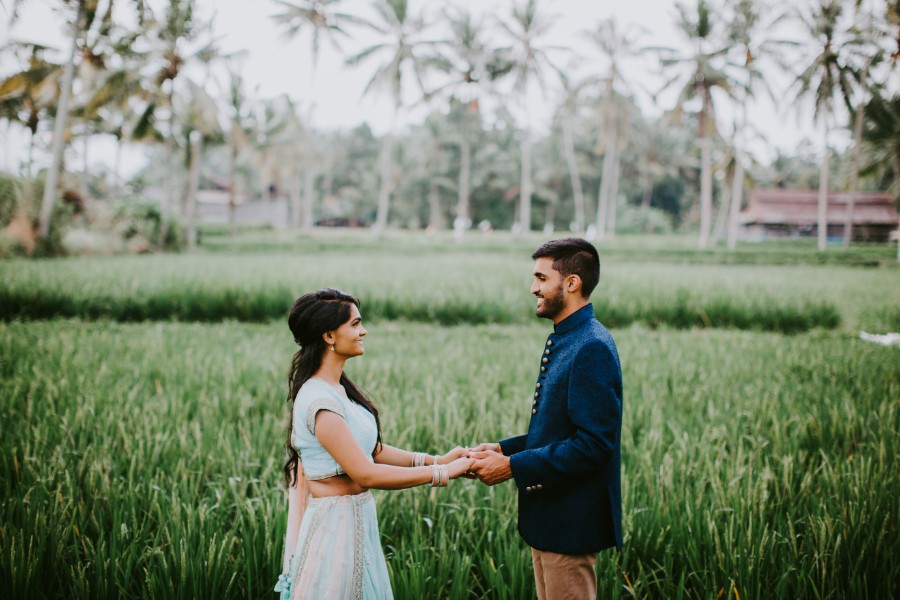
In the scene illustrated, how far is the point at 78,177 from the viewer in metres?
23.2

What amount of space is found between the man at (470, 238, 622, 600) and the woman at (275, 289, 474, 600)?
0.19 m

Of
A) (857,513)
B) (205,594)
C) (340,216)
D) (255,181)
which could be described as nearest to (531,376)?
(857,513)

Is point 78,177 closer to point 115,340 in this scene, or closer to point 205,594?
point 115,340

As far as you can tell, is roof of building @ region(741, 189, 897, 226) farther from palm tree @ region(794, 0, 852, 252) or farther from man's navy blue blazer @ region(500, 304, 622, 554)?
man's navy blue blazer @ region(500, 304, 622, 554)

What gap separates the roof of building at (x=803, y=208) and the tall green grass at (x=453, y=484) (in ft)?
71.3

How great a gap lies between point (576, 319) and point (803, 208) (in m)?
32.5

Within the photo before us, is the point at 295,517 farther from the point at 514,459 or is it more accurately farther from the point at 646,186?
the point at 646,186

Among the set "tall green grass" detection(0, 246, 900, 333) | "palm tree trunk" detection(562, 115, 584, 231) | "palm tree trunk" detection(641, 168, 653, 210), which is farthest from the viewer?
"palm tree trunk" detection(641, 168, 653, 210)

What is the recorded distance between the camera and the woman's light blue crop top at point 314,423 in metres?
1.27

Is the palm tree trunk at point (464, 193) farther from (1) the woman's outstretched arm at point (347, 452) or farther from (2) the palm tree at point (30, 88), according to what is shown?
(1) the woman's outstretched arm at point (347, 452)

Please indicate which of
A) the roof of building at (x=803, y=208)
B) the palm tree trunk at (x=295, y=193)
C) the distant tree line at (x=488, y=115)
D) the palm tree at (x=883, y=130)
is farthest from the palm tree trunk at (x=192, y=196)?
the roof of building at (x=803, y=208)

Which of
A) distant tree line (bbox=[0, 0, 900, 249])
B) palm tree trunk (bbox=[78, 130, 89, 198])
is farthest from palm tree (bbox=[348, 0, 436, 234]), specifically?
palm tree trunk (bbox=[78, 130, 89, 198])

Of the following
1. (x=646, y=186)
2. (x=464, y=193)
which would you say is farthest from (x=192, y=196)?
(x=646, y=186)

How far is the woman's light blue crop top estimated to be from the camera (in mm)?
1272
